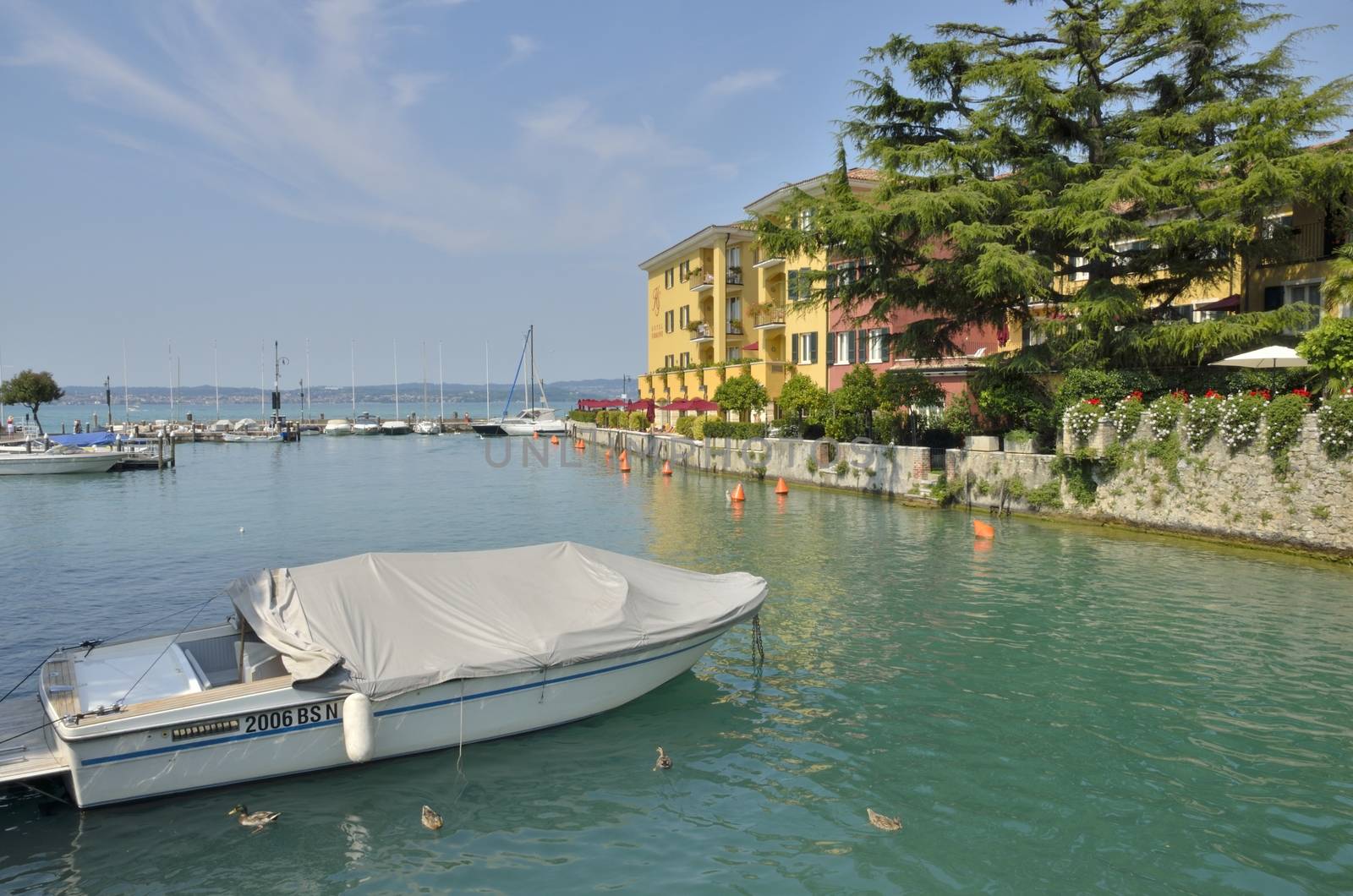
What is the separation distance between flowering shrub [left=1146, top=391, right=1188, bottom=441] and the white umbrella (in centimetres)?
154

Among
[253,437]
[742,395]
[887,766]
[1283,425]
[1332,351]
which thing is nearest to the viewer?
[887,766]

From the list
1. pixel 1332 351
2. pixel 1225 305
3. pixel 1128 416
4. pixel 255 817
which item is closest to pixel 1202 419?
pixel 1128 416

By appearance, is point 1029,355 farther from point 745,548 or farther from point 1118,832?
point 1118,832

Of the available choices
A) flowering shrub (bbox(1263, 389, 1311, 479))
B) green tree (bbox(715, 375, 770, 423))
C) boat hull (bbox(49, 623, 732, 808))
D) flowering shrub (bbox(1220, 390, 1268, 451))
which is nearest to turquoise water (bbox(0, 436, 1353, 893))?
boat hull (bbox(49, 623, 732, 808))

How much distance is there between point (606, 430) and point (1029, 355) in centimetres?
4501

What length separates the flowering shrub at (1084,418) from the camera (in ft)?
87.0

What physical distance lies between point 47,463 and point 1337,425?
199 feet

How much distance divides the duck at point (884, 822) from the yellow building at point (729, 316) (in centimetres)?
3705

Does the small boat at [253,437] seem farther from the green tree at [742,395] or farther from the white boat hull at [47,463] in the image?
the green tree at [742,395]

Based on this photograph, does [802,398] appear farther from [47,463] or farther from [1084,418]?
[47,463]

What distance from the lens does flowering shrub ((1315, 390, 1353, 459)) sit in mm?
20281

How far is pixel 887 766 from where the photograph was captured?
10484mm

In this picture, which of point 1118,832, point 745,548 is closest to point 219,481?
point 745,548

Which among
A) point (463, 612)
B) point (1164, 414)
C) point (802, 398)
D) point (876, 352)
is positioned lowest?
point (463, 612)
